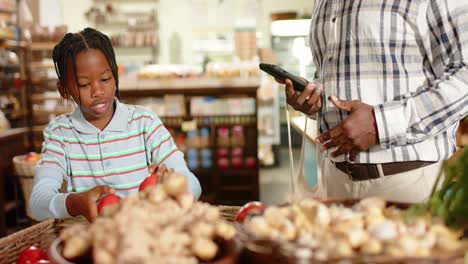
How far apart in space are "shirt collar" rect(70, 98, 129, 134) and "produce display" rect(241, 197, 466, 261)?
0.86 m

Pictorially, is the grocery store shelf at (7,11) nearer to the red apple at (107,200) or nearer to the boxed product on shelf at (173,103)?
the boxed product on shelf at (173,103)

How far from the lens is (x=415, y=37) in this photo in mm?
1427

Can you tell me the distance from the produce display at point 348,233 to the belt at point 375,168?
1.81 feet

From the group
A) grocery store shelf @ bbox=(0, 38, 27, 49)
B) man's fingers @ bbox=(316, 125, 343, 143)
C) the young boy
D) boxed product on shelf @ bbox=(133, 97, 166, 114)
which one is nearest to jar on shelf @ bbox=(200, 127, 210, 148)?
boxed product on shelf @ bbox=(133, 97, 166, 114)

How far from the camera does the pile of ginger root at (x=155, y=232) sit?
0.73m

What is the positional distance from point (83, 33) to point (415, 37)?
105 centimetres

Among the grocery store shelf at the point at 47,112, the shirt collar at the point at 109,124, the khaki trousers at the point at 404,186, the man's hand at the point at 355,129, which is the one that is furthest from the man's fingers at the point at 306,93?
the grocery store shelf at the point at 47,112

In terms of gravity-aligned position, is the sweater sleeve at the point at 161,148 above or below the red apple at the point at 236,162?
above

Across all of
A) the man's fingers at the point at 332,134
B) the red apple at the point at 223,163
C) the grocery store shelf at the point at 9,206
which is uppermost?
the man's fingers at the point at 332,134

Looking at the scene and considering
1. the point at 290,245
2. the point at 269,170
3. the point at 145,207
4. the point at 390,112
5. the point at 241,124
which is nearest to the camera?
the point at 290,245

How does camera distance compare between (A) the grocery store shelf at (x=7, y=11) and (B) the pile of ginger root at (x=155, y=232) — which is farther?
(A) the grocery store shelf at (x=7, y=11)

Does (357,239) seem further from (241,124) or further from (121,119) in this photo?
(241,124)

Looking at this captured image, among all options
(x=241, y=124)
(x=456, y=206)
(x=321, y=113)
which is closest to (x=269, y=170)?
(x=241, y=124)

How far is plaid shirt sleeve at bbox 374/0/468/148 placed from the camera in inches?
53.1
